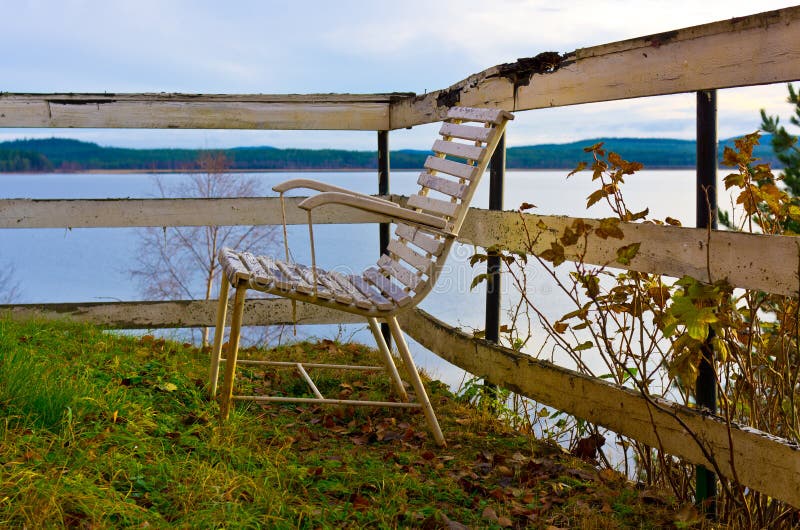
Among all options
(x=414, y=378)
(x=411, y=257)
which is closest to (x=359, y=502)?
(x=414, y=378)

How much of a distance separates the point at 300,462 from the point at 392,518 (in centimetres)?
44

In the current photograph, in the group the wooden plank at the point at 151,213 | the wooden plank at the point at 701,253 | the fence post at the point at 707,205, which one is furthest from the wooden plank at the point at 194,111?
the fence post at the point at 707,205

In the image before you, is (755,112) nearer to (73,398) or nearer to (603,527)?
(603,527)

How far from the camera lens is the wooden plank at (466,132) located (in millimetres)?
2732

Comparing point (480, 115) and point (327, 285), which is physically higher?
point (480, 115)

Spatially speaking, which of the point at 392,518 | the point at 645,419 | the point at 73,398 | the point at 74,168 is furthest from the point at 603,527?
the point at 74,168

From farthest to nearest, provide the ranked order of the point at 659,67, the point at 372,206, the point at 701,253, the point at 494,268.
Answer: the point at 494,268, the point at 372,206, the point at 659,67, the point at 701,253

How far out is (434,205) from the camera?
9.46 ft

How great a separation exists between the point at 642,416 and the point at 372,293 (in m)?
0.99

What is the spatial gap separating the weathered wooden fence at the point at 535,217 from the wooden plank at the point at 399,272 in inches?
14.9

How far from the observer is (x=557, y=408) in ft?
8.59

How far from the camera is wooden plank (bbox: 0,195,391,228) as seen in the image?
387 centimetres

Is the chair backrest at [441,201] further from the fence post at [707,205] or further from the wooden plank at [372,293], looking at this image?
the fence post at [707,205]

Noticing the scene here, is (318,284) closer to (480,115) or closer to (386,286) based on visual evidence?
(386,286)
